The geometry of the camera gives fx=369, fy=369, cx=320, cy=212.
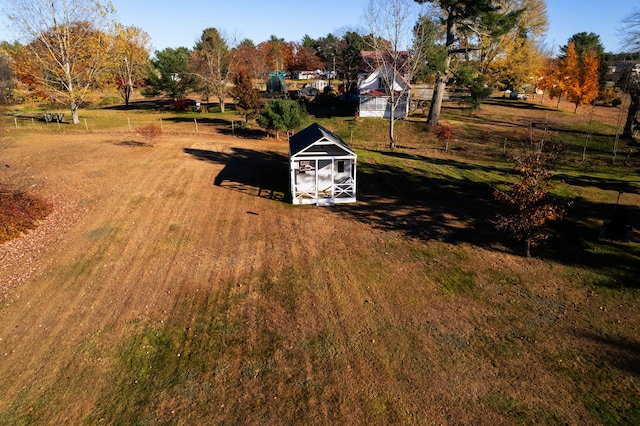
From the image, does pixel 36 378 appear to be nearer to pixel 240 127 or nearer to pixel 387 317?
pixel 387 317

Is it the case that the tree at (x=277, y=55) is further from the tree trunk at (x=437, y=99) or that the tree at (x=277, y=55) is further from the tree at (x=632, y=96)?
the tree at (x=632, y=96)

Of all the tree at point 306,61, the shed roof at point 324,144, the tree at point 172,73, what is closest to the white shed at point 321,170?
the shed roof at point 324,144

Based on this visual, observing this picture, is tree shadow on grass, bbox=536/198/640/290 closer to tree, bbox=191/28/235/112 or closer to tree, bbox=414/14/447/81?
tree, bbox=414/14/447/81

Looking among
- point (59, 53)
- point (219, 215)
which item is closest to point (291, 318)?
point (219, 215)

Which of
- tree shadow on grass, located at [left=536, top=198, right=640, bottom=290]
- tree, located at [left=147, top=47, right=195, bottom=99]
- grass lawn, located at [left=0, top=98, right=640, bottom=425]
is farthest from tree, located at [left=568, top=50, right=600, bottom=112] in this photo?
tree, located at [left=147, top=47, right=195, bottom=99]

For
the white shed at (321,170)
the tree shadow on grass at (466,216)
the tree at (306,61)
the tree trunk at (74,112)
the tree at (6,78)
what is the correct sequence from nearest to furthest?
the tree shadow on grass at (466,216) < the white shed at (321,170) < the tree trunk at (74,112) < the tree at (6,78) < the tree at (306,61)

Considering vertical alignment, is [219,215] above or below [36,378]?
above
